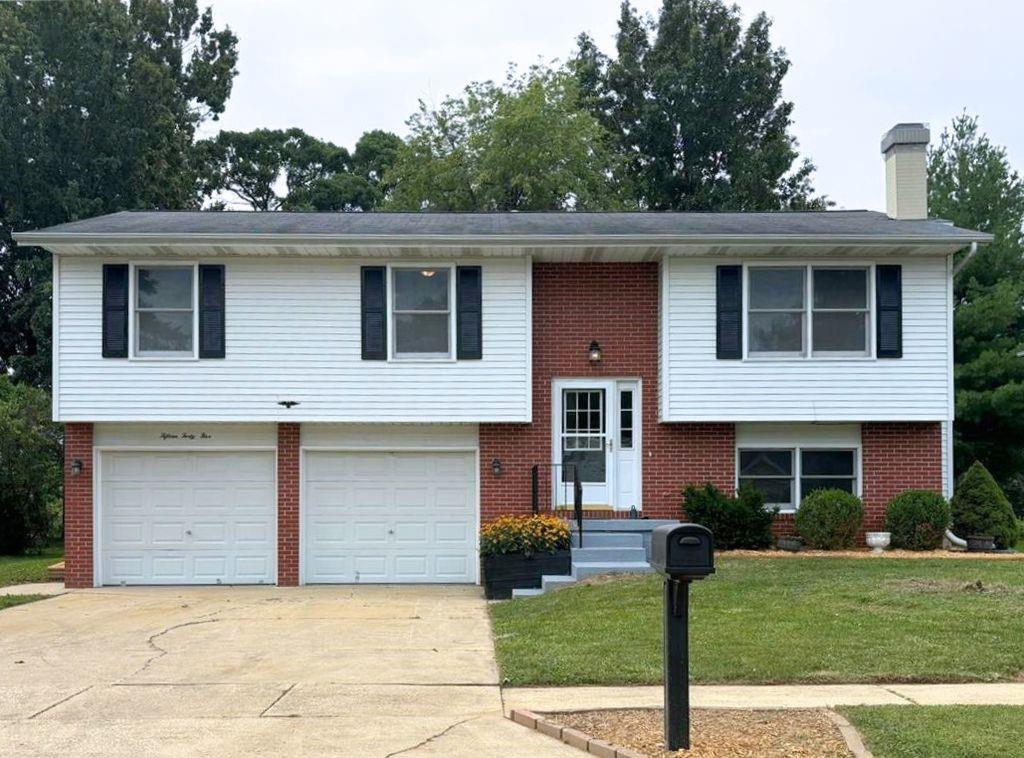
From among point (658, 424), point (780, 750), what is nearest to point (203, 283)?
point (658, 424)

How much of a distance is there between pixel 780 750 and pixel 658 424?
1070 cm

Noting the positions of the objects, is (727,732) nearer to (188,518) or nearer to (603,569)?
(603,569)

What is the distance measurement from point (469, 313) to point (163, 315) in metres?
4.56

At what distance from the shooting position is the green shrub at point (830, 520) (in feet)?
55.6

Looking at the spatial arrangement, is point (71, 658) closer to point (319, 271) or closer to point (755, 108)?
point (319, 271)

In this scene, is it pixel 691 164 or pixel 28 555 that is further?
pixel 691 164

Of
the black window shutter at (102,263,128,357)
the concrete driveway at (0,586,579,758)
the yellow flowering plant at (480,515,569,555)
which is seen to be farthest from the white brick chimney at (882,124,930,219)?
the black window shutter at (102,263,128,357)

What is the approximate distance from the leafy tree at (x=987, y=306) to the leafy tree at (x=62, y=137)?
23.5 metres

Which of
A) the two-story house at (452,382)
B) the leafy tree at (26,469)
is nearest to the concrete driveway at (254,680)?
the two-story house at (452,382)

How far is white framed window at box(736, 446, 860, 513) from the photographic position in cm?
1784

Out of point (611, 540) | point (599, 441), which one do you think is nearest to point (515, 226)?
point (599, 441)

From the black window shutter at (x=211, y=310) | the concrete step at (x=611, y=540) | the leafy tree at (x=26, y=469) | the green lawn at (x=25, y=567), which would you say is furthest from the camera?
the leafy tree at (x=26, y=469)

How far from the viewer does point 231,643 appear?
11.6m

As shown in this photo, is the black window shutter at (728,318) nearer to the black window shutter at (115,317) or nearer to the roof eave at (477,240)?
the roof eave at (477,240)
